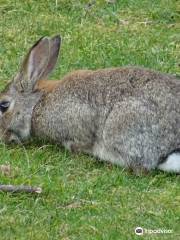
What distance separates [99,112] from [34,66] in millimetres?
995

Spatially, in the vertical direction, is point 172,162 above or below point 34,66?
below

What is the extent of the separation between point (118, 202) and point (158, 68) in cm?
298

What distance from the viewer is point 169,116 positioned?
7.65 m

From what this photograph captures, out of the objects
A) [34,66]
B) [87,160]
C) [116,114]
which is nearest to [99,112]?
[116,114]

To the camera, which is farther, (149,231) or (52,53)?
(52,53)

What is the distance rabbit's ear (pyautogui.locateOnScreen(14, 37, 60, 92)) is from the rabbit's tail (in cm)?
165

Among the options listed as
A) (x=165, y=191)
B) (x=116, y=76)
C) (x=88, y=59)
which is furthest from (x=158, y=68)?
(x=165, y=191)

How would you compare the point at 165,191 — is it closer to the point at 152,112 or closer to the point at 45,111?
the point at 152,112

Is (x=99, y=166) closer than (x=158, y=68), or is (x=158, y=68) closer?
(x=99, y=166)

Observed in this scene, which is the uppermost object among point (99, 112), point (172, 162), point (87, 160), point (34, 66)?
point (34, 66)

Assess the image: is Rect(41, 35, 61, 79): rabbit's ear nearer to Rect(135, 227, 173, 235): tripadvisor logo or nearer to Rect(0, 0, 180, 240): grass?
Rect(0, 0, 180, 240): grass

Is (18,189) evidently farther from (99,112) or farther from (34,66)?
(34,66)

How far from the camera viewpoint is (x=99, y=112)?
7941 millimetres

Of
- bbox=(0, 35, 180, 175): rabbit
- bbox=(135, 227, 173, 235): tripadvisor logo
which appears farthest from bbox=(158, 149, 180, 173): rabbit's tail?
bbox=(135, 227, 173, 235): tripadvisor logo
